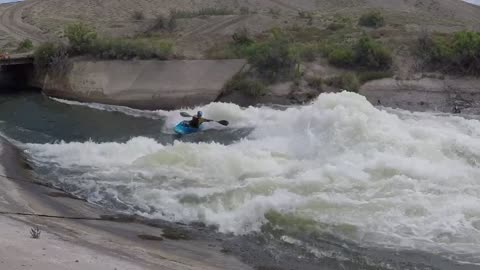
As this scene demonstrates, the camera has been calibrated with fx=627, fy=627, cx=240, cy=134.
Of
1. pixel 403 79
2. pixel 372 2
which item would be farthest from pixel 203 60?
pixel 372 2

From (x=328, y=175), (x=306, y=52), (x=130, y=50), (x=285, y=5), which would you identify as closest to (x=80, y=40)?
(x=130, y=50)

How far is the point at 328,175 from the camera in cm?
1817

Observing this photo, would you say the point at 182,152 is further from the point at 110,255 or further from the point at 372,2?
the point at 372,2

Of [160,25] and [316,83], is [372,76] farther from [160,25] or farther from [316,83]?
[160,25]

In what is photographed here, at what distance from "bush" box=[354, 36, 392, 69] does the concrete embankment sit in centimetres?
2180

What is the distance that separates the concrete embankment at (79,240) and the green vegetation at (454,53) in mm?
24009

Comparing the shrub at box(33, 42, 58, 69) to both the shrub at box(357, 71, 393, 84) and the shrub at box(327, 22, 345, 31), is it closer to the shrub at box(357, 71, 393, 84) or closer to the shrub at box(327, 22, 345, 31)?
the shrub at box(357, 71, 393, 84)

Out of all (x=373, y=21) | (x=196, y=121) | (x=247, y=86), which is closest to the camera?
(x=196, y=121)

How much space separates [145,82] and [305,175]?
1738 cm

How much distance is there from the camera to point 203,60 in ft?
114

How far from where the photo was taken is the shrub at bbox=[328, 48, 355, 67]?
34938 mm

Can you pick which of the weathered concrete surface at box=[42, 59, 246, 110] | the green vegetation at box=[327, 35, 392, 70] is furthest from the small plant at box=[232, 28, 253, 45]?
the green vegetation at box=[327, 35, 392, 70]

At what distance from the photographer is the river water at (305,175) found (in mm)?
14602

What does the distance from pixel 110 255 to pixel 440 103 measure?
23.6 meters
